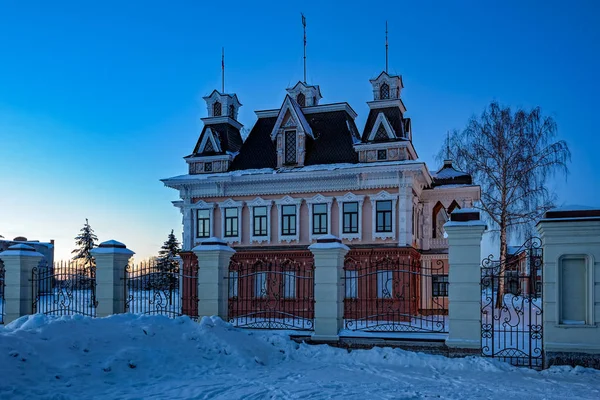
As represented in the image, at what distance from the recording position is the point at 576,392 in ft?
27.0

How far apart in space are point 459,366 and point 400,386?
1989mm

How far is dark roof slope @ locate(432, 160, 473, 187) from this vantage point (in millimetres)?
24927

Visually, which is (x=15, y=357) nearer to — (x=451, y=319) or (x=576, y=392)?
(x=451, y=319)

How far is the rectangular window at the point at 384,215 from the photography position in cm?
2295

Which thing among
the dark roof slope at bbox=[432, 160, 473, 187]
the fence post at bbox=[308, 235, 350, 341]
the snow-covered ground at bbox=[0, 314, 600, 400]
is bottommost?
the snow-covered ground at bbox=[0, 314, 600, 400]

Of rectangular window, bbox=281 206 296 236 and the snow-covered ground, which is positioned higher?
rectangular window, bbox=281 206 296 236

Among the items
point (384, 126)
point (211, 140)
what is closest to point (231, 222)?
point (211, 140)

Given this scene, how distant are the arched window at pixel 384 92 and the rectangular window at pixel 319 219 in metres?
5.86

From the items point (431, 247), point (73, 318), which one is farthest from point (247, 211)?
point (73, 318)

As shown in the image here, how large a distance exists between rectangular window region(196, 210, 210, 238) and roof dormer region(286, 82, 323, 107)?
24.0ft

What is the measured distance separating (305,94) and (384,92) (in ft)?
13.9

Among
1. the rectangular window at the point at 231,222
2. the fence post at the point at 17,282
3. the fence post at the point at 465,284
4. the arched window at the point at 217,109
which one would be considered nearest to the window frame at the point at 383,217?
the rectangular window at the point at 231,222

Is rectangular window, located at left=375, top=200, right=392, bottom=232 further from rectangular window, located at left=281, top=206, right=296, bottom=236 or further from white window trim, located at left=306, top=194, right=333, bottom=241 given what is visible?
rectangular window, located at left=281, top=206, right=296, bottom=236

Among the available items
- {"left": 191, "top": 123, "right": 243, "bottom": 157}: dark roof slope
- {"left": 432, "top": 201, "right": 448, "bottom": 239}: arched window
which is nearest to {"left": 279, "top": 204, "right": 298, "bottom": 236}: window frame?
{"left": 191, "top": 123, "right": 243, "bottom": 157}: dark roof slope
